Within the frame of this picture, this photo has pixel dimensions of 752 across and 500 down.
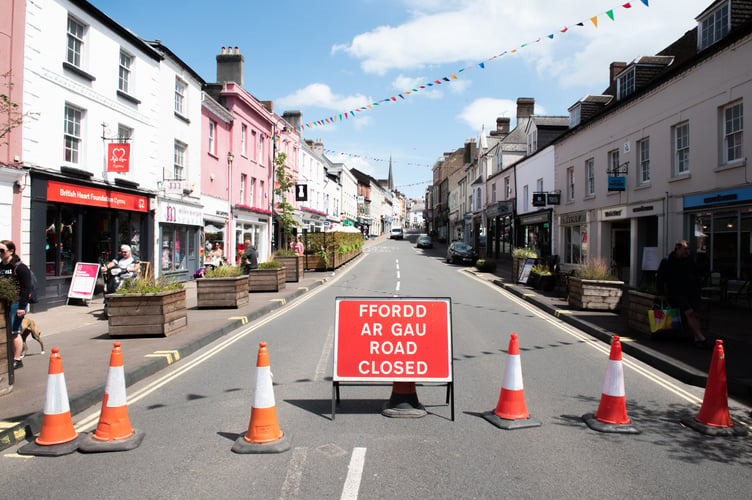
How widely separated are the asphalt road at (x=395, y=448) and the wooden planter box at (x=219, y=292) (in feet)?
17.3

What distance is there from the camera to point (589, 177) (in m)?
23.4

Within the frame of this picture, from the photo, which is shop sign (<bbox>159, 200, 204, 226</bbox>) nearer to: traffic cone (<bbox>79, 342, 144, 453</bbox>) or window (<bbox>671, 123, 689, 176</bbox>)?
traffic cone (<bbox>79, 342, 144, 453</bbox>)

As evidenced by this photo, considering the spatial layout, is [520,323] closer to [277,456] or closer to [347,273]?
[277,456]

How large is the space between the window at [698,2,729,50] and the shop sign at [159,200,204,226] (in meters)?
18.2

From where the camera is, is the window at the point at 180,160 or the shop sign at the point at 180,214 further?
the window at the point at 180,160

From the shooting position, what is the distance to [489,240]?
4522cm

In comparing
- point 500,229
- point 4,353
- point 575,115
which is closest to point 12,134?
point 4,353

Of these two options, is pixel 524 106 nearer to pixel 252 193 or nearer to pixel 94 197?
pixel 252 193

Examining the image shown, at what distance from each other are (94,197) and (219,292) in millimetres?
5256

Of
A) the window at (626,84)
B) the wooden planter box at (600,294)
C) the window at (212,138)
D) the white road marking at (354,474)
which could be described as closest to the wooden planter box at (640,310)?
the wooden planter box at (600,294)

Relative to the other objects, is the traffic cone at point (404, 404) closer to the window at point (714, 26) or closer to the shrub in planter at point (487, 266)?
the window at point (714, 26)

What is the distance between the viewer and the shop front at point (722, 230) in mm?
13148

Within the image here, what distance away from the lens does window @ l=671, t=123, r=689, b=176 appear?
52.2 ft

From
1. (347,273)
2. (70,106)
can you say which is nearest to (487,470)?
(70,106)
